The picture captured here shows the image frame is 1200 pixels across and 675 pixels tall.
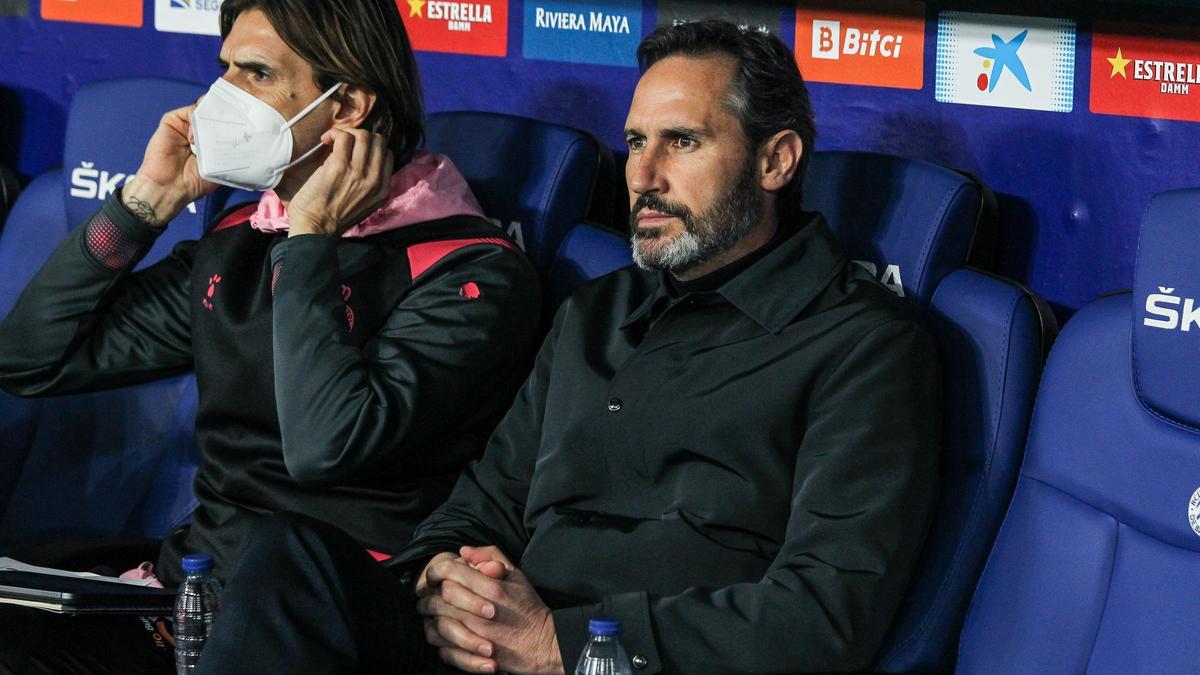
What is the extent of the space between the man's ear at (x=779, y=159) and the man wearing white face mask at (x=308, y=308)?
0.41 meters

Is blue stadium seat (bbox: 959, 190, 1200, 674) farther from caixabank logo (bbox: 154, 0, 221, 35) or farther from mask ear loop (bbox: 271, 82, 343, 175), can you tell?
caixabank logo (bbox: 154, 0, 221, 35)

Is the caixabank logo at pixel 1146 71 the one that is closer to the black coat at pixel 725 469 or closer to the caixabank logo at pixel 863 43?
the caixabank logo at pixel 863 43

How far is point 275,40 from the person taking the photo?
2.41 meters

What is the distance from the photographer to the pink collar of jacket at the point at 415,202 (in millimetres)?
2385

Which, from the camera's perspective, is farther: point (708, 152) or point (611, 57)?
point (611, 57)

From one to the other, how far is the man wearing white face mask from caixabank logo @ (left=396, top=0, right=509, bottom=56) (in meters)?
0.60

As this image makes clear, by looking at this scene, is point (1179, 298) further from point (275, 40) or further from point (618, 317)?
point (275, 40)

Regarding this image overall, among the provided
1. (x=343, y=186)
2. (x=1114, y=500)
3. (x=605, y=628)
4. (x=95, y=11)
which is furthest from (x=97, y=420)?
(x=1114, y=500)

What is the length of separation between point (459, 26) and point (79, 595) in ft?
4.83

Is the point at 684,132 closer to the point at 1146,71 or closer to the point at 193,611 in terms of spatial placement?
the point at 1146,71

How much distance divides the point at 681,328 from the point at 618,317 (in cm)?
14

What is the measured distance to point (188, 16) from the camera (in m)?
3.30

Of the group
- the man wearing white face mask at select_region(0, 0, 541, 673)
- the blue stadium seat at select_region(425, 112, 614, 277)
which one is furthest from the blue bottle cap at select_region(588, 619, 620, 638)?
the blue stadium seat at select_region(425, 112, 614, 277)

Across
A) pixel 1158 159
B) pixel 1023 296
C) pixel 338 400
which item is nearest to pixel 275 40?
pixel 338 400
